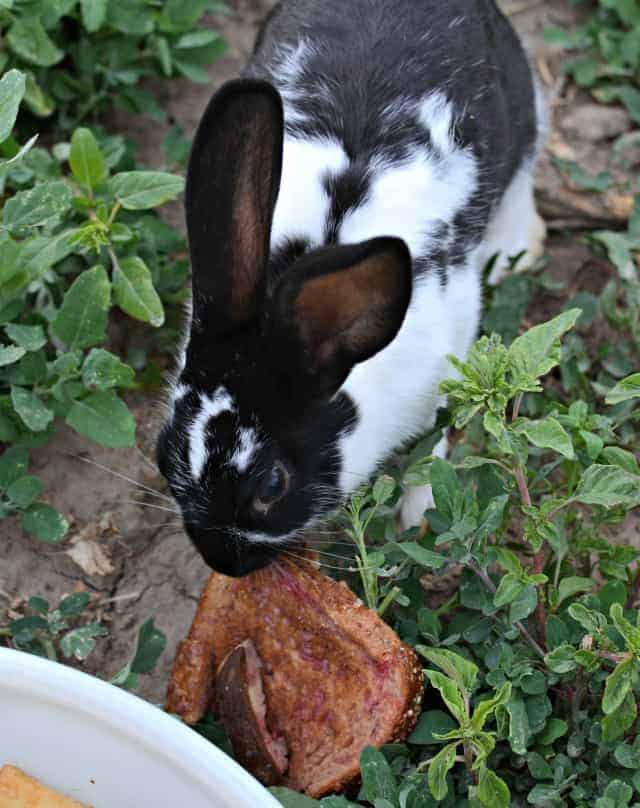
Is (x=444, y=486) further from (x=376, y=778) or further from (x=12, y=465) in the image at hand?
(x=12, y=465)

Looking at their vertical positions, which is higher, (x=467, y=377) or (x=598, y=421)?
(x=467, y=377)

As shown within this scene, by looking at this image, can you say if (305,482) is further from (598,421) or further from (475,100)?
(475,100)

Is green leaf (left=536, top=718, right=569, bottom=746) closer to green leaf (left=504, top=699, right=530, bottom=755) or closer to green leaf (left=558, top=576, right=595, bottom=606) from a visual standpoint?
green leaf (left=504, top=699, right=530, bottom=755)

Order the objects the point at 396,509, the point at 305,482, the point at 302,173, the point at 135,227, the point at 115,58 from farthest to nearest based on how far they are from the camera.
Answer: the point at 115,58
the point at 135,227
the point at 396,509
the point at 302,173
the point at 305,482

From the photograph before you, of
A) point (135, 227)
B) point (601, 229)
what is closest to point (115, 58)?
point (135, 227)

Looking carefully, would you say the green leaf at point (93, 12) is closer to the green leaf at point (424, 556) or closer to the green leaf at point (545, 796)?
the green leaf at point (424, 556)

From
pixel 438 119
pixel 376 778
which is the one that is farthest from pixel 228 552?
pixel 438 119
